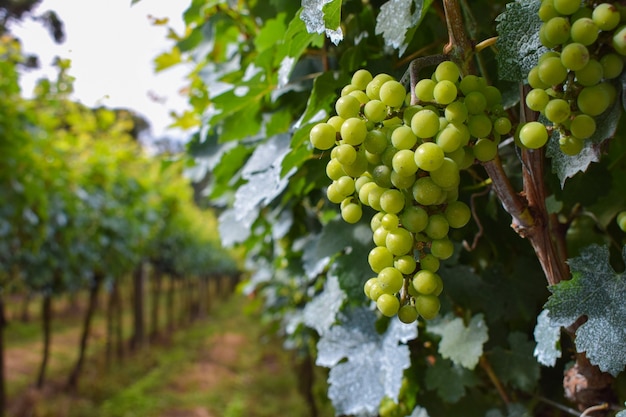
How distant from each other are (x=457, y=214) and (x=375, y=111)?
148mm

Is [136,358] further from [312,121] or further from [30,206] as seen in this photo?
[312,121]

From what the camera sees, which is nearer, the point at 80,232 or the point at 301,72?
the point at 301,72

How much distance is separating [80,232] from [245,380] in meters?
4.63

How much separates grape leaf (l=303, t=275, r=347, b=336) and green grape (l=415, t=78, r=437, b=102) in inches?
19.2

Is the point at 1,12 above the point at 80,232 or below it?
above

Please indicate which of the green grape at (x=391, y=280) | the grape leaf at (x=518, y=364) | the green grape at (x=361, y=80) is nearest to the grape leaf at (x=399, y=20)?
the green grape at (x=361, y=80)

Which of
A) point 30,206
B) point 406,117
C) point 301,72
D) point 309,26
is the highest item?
point 30,206

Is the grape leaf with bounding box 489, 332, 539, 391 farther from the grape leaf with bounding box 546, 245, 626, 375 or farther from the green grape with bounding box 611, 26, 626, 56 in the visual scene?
the green grape with bounding box 611, 26, 626, 56

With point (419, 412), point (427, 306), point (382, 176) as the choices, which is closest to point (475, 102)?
point (382, 176)

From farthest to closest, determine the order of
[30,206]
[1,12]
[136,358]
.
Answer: [136,358]
[30,206]
[1,12]

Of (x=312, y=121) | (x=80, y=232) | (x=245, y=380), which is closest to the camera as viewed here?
(x=312, y=121)

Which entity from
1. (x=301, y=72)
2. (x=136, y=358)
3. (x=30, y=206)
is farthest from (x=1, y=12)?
(x=136, y=358)

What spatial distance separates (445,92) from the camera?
0.50 m

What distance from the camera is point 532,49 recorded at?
531 mm
